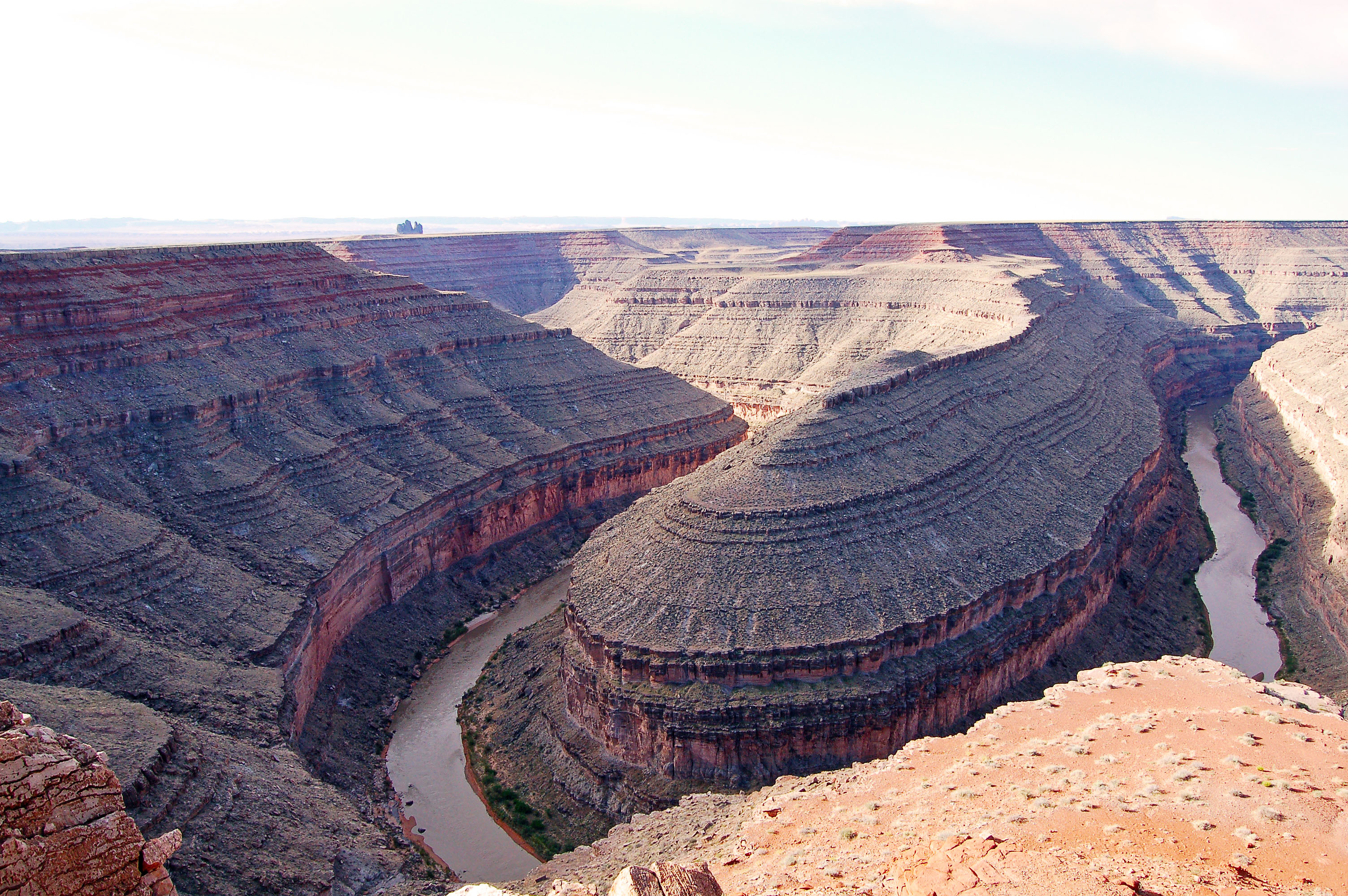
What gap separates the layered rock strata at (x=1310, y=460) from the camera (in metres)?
48.3

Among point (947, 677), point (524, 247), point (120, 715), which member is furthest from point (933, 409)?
point (524, 247)

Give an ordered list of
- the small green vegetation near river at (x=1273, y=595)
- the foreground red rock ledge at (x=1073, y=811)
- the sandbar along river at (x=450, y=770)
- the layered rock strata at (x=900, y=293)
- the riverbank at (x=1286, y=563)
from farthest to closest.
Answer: the layered rock strata at (x=900, y=293) → the small green vegetation near river at (x=1273, y=595) → the riverbank at (x=1286, y=563) → the sandbar along river at (x=450, y=770) → the foreground red rock ledge at (x=1073, y=811)

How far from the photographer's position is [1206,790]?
822 inches

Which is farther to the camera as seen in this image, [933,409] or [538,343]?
[538,343]

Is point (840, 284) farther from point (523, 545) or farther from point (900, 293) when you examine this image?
point (523, 545)

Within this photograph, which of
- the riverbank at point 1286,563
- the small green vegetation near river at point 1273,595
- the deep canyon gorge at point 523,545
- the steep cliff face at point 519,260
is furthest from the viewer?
the steep cliff face at point 519,260

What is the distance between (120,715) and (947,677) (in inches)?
1052

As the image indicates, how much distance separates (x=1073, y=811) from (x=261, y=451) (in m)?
42.2

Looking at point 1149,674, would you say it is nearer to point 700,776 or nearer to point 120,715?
point 700,776

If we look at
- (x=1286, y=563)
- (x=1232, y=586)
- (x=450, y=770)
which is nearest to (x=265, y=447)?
(x=450, y=770)

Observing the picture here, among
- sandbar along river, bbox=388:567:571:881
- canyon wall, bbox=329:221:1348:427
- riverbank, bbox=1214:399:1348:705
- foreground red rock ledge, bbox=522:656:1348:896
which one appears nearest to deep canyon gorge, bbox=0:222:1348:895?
riverbank, bbox=1214:399:1348:705

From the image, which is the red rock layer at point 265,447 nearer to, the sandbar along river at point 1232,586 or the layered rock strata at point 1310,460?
the sandbar along river at point 1232,586

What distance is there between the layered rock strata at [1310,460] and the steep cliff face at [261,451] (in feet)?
128

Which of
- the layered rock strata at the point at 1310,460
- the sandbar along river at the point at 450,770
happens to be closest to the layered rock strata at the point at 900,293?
the layered rock strata at the point at 1310,460
